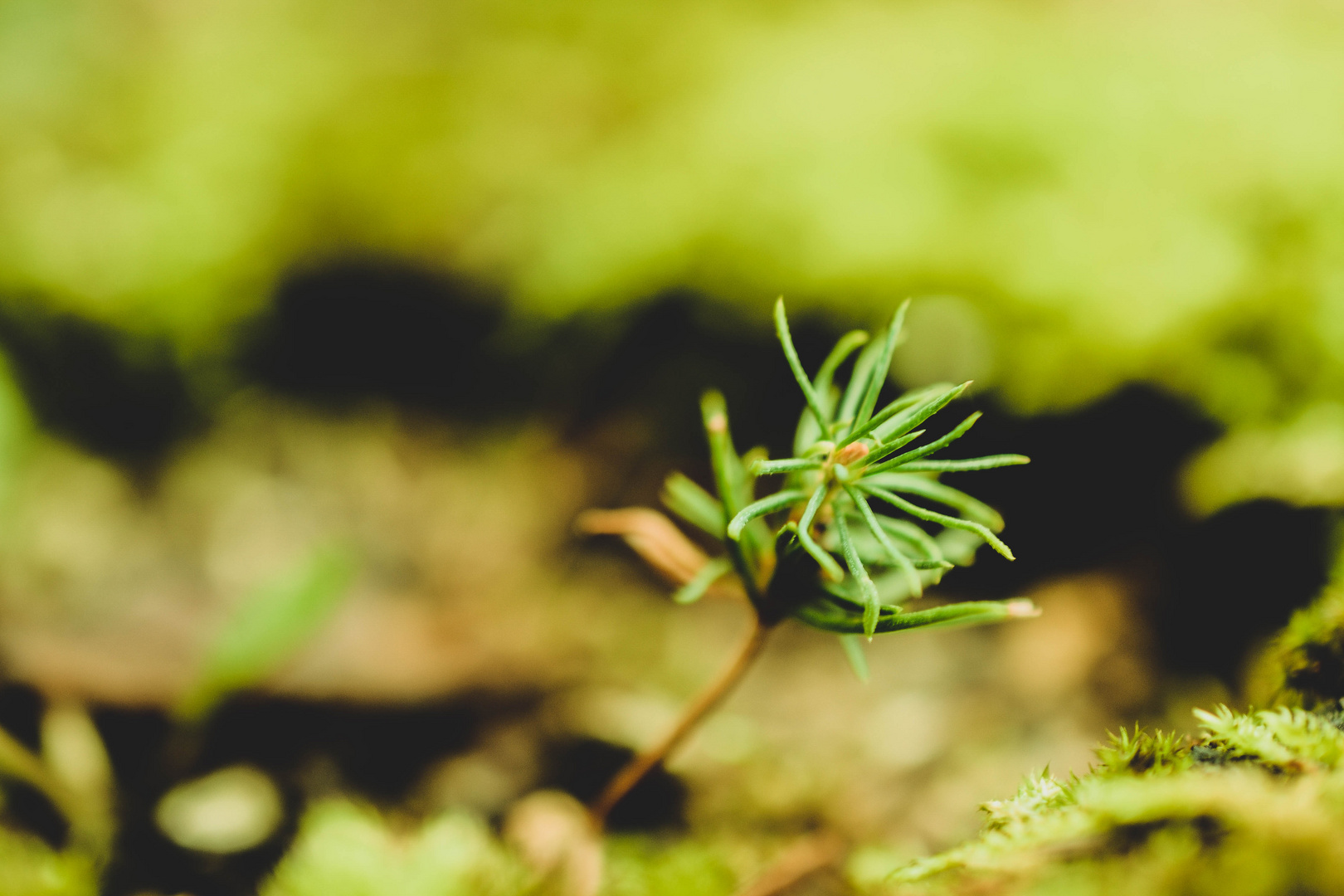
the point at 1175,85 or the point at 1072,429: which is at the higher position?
the point at 1175,85

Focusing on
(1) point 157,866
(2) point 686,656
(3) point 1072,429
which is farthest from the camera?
(2) point 686,656

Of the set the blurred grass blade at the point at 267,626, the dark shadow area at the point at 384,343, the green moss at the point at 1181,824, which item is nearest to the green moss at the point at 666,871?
the green moss at the point at 1181,824

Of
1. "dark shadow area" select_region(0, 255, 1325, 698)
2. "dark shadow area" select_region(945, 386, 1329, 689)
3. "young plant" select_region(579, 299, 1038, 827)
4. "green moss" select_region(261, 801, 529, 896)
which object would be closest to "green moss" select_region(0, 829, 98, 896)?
"green moss" select_region(261, 801, 529, 896)

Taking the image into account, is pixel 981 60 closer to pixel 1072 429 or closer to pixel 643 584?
pixel 1072 429

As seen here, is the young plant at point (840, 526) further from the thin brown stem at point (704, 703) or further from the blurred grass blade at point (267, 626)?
the blurred grass blade at point (267, 626)

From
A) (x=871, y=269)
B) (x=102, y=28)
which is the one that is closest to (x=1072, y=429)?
(x=871, y=269)

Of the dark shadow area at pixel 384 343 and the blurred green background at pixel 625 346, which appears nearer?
the blurred green background at pixel 625 346

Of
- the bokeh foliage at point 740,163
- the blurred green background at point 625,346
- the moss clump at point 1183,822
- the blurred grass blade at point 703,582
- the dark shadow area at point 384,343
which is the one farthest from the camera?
the dark shadow area at point 384,343
